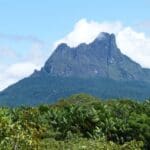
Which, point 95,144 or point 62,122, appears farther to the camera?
point 62,122

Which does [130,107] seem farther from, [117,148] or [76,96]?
[76,96]

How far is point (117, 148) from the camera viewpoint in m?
36.3

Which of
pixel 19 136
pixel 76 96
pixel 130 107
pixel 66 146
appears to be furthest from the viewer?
pixel 76 96

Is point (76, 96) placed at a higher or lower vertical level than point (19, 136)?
higher

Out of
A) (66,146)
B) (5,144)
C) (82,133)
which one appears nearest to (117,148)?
(66,146)

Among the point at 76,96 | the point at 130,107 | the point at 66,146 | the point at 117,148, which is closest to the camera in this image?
the point at 117,148

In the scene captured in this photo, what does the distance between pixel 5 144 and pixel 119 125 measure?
109 ft

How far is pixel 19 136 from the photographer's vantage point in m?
26.5

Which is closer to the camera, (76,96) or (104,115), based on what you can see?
(104,115)

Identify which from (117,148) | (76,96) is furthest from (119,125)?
(76,96)

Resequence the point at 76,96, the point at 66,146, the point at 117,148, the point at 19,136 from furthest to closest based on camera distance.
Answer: the point at 76,96, the point at 66,146, the point at 117,148, the point at 19,136

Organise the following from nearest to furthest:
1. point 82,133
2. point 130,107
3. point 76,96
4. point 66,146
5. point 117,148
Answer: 1. point 117,148
2. point 66,146
3. point 82,133
4. point 130,107
5. point 76,96

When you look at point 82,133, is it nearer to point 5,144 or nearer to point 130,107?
point 130,107

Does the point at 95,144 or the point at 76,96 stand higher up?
the point at 76,96
